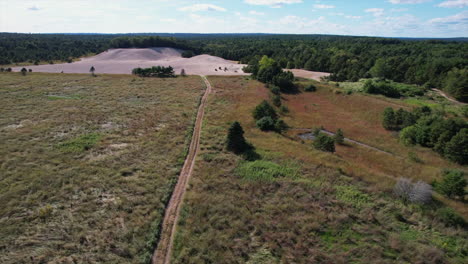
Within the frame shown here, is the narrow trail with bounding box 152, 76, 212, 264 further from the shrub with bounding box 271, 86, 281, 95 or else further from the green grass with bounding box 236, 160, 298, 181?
the shrub with bounding box 271, 86, 281, 95

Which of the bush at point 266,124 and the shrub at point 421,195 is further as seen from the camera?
the bush at point 266,124

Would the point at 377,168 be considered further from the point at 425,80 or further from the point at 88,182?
the point at 425,80

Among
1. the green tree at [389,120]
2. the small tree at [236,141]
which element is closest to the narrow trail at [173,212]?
the small tree at [236,141]

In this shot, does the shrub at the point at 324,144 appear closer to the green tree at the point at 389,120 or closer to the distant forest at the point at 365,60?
the green tree at the point at 389,120

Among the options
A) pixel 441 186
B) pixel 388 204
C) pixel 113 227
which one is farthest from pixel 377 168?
pixel 113 227

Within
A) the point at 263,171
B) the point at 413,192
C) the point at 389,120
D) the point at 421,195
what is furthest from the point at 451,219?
the point at 389,120

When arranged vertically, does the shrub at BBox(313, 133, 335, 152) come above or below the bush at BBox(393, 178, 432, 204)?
above

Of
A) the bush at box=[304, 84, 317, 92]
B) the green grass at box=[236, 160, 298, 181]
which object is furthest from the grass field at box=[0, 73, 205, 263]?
the bush at box=[304, 84, 317, 92]
